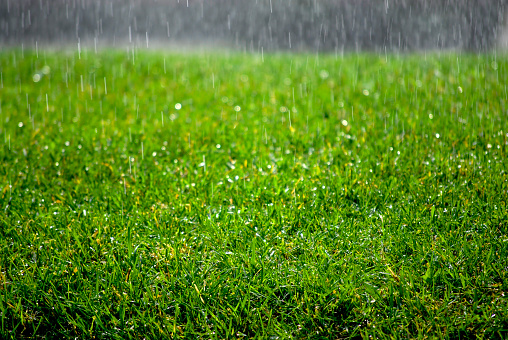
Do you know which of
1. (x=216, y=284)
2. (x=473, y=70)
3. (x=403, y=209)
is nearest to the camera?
(x=216, y=284)

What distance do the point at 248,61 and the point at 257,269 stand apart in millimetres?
5283

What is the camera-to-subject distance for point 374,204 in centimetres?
281

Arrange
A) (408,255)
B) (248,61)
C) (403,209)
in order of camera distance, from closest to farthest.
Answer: (408,255), (403,209), (248,61)

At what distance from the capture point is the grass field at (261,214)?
2.04m

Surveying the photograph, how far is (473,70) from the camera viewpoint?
5.61 metres

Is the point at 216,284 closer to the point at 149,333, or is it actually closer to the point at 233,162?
the point at 149,333

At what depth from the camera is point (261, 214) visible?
108 inches

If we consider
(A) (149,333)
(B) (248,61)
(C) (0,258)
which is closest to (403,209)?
(A) (149,333)

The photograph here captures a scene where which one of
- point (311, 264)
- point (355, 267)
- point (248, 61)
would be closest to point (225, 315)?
point (311, 264)

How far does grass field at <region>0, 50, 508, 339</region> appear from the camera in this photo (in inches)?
80.3

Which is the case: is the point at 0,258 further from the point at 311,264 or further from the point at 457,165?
the point at 457,165

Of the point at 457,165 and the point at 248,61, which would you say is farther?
the point at 248,61

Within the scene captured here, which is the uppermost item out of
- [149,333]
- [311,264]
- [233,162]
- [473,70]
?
[473,70]

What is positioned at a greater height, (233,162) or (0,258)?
(233,162)
